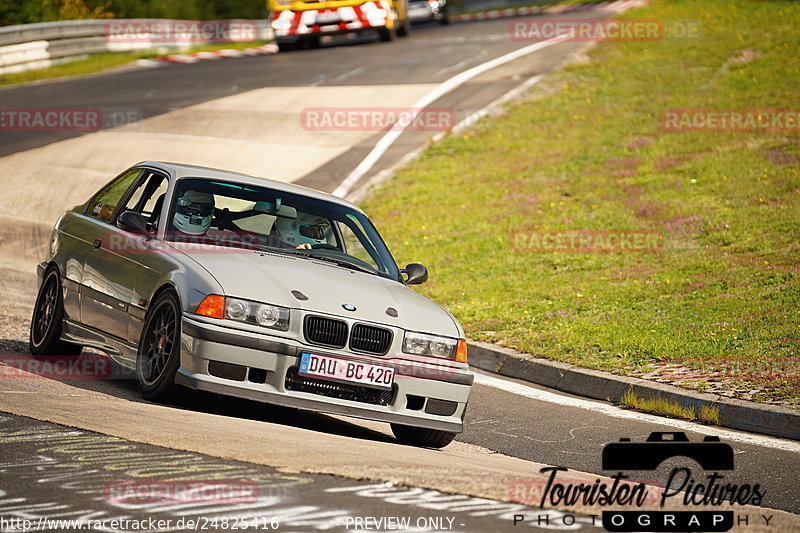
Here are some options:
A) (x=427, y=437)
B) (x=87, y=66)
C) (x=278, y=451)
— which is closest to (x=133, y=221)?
(x=427, y=437)

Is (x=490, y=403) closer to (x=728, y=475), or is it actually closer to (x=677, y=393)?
(x=677, y=393)

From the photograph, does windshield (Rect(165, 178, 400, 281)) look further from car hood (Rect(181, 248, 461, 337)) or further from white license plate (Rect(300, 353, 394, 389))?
white license plate (Rect(300, 353, 394, 389))

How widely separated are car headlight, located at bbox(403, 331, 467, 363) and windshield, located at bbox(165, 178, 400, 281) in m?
1.03

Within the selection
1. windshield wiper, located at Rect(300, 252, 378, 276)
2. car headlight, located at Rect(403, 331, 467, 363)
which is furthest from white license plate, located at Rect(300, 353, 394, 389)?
windshield wiper, located at Rect(300, 252, 378, 276)

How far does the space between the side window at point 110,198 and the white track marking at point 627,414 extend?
136 inches

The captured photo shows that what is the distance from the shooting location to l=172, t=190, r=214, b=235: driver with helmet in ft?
25.8

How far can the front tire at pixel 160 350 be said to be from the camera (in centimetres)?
689

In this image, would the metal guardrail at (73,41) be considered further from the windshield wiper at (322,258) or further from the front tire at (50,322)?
the windshield wiper at (322,258)

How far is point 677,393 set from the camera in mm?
8859

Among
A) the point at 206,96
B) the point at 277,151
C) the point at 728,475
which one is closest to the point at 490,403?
the point at 728,475

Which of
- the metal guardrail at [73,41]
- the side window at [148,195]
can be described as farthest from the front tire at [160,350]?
the metal guardrail at [73,41]

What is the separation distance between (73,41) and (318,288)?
2683 cm

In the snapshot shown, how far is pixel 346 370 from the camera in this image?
22.3 ft

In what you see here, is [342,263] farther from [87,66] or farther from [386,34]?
[386,34]
